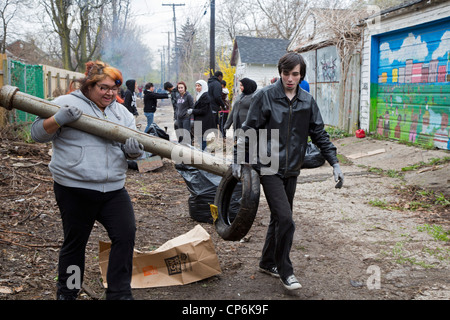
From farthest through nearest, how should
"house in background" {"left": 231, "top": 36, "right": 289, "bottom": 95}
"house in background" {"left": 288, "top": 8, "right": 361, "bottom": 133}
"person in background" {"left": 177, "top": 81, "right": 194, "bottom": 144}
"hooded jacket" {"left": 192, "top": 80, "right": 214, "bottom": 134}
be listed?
"house in background" {"left": 231, "top": 36, "right": 289, "bottom": 95}, "house in background" {"left": 288, "top": 8, "right": 361, "bottom": 133}, "person in background" {"left": 177, "top": 81, "right": 194, "bottom": 144}, "hooded jacket" {"left": 192, "top": 80, "right": 214, "bottom": 134}

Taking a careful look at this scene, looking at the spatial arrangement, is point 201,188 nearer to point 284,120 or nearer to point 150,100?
point 284,120

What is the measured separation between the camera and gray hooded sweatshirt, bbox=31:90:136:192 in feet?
9.18

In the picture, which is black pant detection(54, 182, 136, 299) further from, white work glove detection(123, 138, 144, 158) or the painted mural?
the painted mural

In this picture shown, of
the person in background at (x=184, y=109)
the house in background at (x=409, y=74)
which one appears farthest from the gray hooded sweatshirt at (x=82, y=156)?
the house in background at (x=409, y=74)

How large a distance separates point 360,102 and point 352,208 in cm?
745

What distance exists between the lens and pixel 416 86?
1048 centimetres

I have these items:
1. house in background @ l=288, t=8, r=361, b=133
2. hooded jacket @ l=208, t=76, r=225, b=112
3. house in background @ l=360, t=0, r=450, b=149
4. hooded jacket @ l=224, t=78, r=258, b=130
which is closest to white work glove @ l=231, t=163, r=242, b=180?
hooded jacket @ l=224, t=78, r=258, b=130

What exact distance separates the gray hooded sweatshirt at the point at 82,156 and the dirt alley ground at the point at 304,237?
1.08m

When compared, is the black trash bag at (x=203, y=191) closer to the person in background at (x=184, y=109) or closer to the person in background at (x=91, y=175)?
the person in background at (x=91, y=175)

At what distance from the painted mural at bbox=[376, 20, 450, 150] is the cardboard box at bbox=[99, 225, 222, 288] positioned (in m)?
7.61

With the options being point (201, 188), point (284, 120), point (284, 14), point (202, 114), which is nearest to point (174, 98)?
point (202, 114)

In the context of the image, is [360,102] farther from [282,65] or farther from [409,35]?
[282,65]

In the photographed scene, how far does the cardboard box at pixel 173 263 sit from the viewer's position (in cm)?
366
